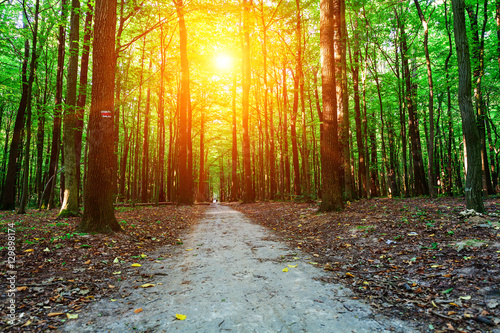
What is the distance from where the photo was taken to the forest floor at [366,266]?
244 centimetres

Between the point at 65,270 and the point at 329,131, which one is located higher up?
the point at 329,131

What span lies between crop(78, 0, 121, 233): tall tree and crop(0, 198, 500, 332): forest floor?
613mm

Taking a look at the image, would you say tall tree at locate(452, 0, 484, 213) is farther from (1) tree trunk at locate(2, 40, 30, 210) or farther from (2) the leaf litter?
(1) tree trunk at locate(2, 40, 30, 210)

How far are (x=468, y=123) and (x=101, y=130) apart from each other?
8.50 m

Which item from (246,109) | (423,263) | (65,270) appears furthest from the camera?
(246,109)

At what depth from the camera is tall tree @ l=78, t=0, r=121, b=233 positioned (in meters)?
5.77

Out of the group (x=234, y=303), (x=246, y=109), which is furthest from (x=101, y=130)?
(x=246, y=109)

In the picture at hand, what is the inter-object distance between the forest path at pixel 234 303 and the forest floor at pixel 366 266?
23cm

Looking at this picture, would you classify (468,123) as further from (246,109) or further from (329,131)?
(246,109)

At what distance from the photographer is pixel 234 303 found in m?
2.67

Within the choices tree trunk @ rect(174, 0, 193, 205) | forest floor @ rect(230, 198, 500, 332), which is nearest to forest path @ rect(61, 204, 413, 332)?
forest floor @ rect(230, 198, 500, 332)

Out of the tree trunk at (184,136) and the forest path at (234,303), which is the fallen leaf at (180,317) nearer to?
the forest path at (234,303)

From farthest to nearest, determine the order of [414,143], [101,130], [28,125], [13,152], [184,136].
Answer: [184,136] < [414,143] < [13,152] < [28,125] < [101,130]

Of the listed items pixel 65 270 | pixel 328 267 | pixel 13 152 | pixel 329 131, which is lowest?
pixel 328 267
